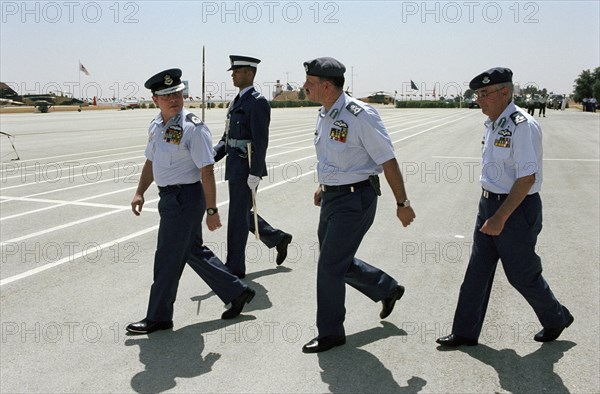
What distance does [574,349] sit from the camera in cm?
400

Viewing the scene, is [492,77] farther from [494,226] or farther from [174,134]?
[174,134]

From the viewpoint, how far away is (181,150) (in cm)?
426

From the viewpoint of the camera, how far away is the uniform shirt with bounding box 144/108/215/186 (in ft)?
13.9

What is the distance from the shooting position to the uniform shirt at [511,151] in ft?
11.8

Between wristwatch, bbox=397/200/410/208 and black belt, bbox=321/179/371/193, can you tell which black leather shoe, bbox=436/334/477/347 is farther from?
black belt, bbox=321/179/371/193

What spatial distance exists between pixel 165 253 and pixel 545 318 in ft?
8.96

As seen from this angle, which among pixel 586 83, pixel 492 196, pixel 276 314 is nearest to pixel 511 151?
pixel 492 196

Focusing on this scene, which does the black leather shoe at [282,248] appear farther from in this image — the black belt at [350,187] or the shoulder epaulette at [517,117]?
the shoulder epaulette at [517,117]

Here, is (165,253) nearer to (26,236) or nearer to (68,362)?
(68,362)

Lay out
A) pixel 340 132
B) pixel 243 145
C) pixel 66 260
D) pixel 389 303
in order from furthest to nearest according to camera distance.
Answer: pixel 66 260 < pixel 243 145 < pixel 389 303 < pixel 340 132

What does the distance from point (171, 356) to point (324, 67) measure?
2.19 metres

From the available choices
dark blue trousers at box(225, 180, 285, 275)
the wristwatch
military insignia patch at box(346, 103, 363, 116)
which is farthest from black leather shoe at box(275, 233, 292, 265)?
military insignia patch at box(346, 103, 363, 116)

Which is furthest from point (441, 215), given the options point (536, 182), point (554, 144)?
point (554, 144)

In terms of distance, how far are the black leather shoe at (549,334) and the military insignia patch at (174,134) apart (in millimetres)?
2929
